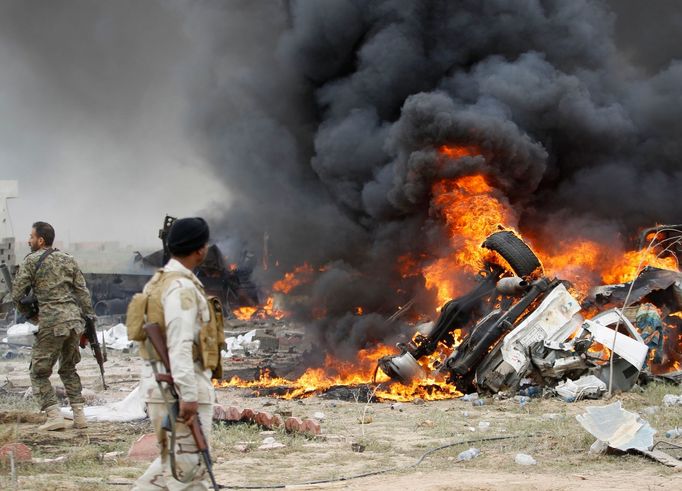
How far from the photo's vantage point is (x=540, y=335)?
400 inches

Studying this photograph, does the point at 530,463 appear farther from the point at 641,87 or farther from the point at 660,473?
the point at 641,87

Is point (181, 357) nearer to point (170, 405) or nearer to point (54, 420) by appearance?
point (170, 405)

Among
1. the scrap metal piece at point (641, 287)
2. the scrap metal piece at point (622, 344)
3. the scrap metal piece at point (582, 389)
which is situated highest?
the scrap metal piece at point (641, 287)

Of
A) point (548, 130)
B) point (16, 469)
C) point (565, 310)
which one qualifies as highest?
point (548, 130)

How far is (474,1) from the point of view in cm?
1706

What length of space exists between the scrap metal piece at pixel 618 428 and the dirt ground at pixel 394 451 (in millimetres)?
136

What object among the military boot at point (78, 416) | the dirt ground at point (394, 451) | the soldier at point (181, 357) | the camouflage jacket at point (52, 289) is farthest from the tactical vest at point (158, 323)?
the military boot at point (78, 416)

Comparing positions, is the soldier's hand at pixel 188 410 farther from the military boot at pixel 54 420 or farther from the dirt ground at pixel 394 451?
the military boot at pixel 54 420

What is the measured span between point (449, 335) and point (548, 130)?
262 inches

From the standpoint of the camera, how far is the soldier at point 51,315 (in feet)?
25.0

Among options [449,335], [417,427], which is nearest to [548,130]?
[449,335]

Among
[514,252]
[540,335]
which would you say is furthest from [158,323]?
[514,252]

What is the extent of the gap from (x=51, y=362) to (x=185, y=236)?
4414 mm

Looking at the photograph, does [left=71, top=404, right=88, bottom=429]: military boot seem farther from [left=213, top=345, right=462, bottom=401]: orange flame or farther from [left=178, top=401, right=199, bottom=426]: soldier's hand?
[left=178, top=401, right=199, bottom=426]: soldier's hand
